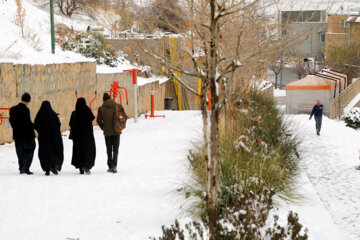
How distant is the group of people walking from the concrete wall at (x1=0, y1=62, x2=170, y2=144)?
3176mm

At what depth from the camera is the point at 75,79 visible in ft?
64.5

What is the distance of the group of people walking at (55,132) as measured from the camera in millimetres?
10828

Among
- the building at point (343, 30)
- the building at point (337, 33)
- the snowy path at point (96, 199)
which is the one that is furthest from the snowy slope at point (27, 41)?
the building at point (337, 33)

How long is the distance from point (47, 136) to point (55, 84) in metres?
7.49

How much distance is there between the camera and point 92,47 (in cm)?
2994

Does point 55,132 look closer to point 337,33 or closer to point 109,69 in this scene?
point 109,69

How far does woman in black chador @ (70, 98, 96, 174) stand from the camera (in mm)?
10916

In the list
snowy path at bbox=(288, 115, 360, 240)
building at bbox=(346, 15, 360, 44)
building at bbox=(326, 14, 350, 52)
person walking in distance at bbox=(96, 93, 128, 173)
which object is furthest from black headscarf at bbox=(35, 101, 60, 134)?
building at bbox=(326, 14, 350, 52)

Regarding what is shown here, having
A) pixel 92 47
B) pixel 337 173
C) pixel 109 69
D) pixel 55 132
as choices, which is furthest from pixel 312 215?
pixel 92 47

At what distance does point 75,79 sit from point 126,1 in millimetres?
12135

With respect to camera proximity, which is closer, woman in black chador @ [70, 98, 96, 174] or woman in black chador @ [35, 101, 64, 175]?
woman in black chador @ [35, 101, 64, 175]

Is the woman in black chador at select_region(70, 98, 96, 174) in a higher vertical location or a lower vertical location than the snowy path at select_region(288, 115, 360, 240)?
higher

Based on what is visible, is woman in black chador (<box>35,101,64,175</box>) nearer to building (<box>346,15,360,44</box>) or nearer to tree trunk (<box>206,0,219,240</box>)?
tree trunk (<box>206,0,219,240</box>)

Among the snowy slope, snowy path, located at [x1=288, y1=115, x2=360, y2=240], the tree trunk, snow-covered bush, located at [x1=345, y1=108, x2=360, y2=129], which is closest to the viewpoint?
the tree trunk
